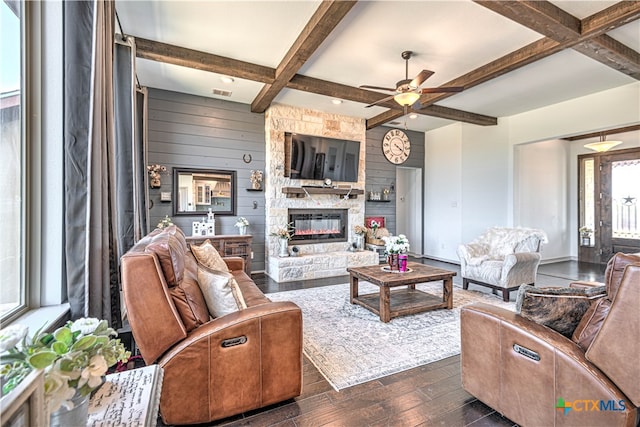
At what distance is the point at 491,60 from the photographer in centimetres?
384

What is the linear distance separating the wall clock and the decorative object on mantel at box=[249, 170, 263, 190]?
3037 mm

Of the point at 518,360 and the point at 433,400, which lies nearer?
the point at 518,360

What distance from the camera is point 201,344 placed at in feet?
5.17

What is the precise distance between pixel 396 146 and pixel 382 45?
12.6 feet

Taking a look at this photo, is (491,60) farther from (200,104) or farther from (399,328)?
(200,104)

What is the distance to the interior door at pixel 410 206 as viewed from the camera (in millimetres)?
7686

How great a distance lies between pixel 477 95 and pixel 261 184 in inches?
157

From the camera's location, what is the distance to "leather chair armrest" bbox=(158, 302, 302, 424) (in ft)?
5.13

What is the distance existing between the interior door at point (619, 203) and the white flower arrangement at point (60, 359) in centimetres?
879

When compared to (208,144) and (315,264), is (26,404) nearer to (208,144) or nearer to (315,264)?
(315,264)

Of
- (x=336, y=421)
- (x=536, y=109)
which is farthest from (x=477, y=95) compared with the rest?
(x=336, y=421)

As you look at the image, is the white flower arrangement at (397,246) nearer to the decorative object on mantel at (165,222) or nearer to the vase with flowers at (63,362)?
the vase with flowers at (63,362)

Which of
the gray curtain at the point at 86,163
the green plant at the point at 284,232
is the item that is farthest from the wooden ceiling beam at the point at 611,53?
the green plant at the point at 284,232

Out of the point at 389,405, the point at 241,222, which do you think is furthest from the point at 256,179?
the point at 389,405
